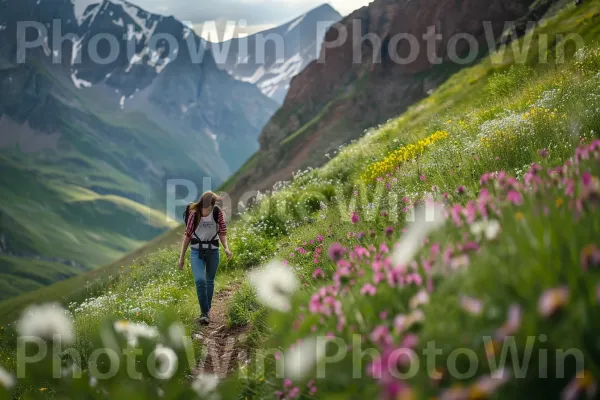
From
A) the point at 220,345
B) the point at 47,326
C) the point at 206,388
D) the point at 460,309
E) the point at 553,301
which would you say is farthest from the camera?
the point at 220,345

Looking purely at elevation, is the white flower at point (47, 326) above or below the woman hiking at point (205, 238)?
below

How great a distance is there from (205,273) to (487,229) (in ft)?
21.5

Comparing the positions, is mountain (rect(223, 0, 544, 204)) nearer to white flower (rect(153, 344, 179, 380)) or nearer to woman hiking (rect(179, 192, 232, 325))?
woman hiking (rect(179, 192, 232, 325))

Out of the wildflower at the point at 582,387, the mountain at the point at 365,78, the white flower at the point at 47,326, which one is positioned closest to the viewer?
the wildflower at the point at 582,387

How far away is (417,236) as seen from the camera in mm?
3523

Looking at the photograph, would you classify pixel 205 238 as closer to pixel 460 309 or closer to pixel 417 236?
pixel 417 236

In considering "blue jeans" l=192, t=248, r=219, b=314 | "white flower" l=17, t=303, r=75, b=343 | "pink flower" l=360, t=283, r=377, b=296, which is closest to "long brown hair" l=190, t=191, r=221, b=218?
"blue jeans" l=192, t=248, r=219, b=314

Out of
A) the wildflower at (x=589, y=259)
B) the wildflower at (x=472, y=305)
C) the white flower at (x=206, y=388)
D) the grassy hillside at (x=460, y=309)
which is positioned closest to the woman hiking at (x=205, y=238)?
the grassy hillside at (x=460, y=309)

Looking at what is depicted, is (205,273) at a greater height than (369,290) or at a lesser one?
greater

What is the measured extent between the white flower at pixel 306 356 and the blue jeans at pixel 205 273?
221 inches

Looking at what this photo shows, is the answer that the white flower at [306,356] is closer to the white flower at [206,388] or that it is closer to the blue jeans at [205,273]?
the white flower at [206,388]

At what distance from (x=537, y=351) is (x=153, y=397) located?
2122mm

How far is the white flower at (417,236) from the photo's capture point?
3.37 metres

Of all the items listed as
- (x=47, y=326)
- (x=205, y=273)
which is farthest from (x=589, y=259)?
(x=205, y=273)
